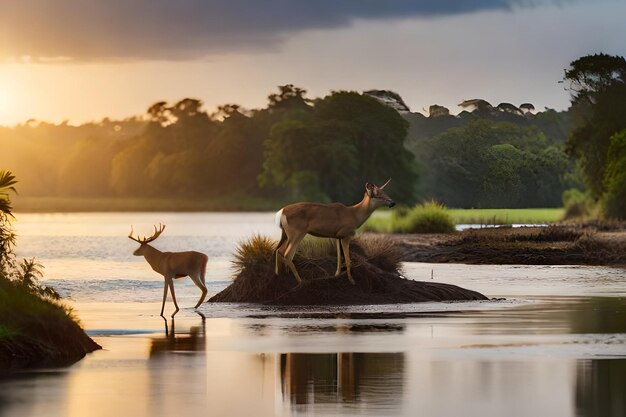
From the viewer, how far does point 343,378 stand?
51.3 ft

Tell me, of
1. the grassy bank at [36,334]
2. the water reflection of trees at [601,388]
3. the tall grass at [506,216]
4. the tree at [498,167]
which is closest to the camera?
the water reflection of trees at [601,388]

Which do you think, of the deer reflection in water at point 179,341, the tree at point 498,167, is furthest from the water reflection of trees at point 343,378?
the tree at point 498,167

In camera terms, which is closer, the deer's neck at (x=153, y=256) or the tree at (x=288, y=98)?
the deer's neck at (x=153, y=256)

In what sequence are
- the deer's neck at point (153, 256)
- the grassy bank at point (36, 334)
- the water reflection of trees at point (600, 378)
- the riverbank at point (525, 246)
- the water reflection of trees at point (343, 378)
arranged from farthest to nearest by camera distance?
the riverbank at point (525, 246), the deer's neck at point (153, 256), the grassy bank at point (36, 334), the water reflection of trees at point (343, 378), the water reflection of trees at point (600, 378)

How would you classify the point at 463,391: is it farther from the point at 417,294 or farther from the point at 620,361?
the point at 417,294

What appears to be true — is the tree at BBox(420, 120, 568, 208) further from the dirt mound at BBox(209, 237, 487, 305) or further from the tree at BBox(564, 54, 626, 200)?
the dirt mound at BBox(209, 237, 487, 305)

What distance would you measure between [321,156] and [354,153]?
2.47 m

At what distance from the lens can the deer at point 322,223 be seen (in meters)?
25.2

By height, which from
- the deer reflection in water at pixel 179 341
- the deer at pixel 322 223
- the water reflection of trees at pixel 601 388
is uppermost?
the deer at pixel 322 223

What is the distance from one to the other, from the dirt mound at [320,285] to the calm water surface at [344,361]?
0.70m

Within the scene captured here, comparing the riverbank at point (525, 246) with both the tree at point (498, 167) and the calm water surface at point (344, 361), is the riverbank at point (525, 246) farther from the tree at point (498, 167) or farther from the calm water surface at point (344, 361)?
the calm water surface at point (344, 361)

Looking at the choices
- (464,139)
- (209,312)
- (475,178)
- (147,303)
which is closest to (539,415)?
(209,312)

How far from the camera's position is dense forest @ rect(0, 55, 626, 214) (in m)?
57.6

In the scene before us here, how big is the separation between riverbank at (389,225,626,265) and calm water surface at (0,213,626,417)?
1409cm
